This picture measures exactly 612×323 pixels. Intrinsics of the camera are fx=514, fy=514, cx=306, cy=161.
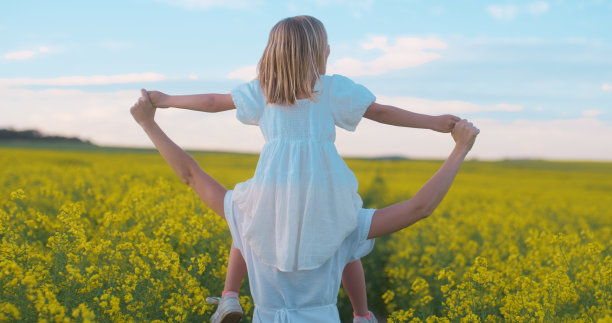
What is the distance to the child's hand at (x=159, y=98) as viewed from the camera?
2.90 meters

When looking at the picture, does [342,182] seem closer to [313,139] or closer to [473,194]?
[313,139]

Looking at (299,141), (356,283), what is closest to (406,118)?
(299,141)

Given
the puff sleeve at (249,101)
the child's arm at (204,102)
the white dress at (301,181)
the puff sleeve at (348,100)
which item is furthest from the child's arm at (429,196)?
the child's arm at (204,102)

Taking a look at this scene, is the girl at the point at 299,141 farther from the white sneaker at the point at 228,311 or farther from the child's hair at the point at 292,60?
the white sneaker at the point at 228,311

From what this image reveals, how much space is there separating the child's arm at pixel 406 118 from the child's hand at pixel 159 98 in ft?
3.68

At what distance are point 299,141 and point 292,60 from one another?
0.41 meters

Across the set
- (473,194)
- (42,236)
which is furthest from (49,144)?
(42,236)

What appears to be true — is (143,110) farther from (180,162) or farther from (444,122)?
(444,122)

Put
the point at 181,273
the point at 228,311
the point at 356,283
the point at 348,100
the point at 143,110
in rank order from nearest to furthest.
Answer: the point at 348,100 → the point at 228,311 → the point at 143,110 → the point at 356,283 → the point at 181,273

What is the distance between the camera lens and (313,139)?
8.63 feet

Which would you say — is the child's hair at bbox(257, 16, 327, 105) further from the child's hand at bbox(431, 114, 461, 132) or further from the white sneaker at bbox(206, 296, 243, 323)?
the white sneaker at bbox(206, 296, 243, 323)

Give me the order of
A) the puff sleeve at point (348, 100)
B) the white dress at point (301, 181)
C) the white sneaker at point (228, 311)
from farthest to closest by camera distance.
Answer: the white sneaker at point (228, 311)
the puff sleeve at point (348, 100)
the white dress at point (301, 181)

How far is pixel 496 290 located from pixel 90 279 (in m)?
2.62

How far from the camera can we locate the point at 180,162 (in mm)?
2900
